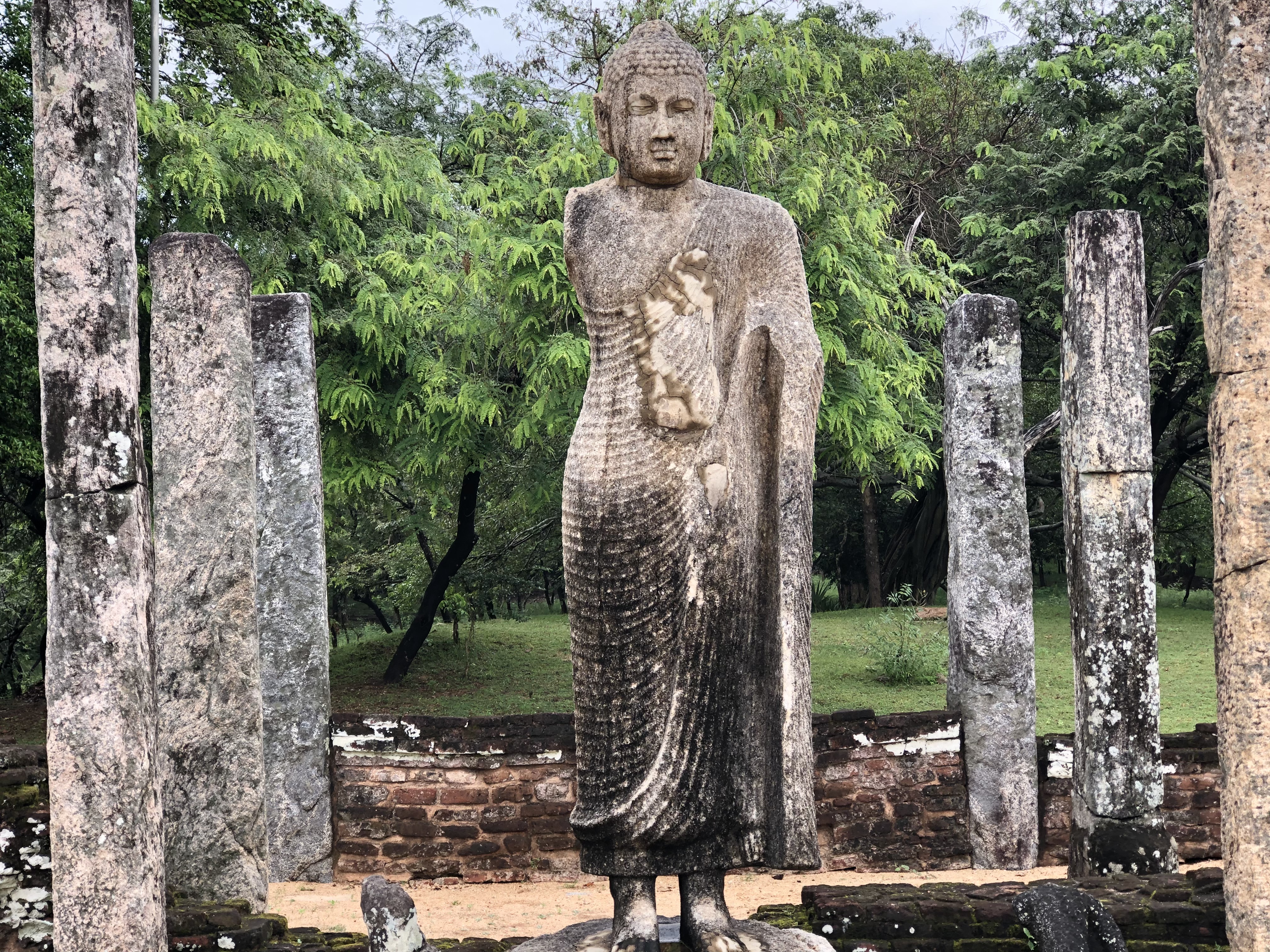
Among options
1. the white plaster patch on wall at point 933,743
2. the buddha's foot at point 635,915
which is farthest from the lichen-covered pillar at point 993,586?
the buddha's foot at point 635,915

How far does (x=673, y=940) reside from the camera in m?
3.71

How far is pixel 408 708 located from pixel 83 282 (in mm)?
9338

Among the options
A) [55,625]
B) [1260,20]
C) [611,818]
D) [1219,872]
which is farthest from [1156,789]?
[55,625]

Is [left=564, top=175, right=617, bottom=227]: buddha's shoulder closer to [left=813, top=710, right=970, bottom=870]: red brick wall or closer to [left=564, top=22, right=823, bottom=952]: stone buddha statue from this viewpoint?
[left=564, top=22, right=823, bottom=952]: stone buddha statue

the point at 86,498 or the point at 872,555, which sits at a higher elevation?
the point at 86,498

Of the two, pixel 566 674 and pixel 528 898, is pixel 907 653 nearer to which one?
pixel 566 674

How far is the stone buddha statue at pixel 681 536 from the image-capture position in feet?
12.0

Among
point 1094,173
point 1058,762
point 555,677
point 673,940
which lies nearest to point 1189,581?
point 1094,173

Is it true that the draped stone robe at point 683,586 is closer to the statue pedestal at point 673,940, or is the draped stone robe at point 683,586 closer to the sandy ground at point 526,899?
the statue pedestal at point 673,940

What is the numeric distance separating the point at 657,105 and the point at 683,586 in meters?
1.40

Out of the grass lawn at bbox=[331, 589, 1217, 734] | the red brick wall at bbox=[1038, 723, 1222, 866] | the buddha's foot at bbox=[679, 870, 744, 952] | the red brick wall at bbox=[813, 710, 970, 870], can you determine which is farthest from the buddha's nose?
the grass lawn at bbox=[331, 589, 1217, 734]

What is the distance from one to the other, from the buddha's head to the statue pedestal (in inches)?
85.8

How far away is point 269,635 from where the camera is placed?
792cm

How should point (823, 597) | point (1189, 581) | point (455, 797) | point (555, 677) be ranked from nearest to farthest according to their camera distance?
point (455, 797) → point (555, 677) → point (1189, 581) → point (823, 597)
